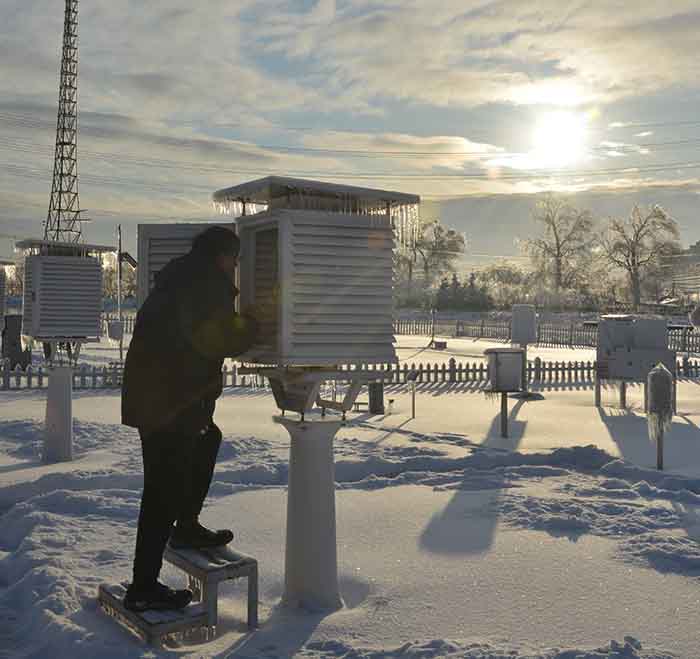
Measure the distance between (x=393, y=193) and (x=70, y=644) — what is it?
3.33 metres

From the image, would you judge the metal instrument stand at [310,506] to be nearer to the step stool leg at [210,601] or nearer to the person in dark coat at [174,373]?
the person in dark coat at [174,373]

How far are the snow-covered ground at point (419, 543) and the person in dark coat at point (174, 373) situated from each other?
1.89 ft

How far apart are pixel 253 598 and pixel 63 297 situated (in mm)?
7686

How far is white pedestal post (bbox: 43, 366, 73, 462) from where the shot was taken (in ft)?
34.1

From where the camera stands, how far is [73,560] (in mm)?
6227

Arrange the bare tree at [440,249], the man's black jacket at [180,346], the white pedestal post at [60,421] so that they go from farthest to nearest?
the bare tree at [440,249] → the white pedestal post at [60,421] → the man's black jacket at [180,346]

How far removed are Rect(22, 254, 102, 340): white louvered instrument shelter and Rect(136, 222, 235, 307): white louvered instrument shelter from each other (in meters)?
5.37

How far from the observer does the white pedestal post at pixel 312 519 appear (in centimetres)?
515

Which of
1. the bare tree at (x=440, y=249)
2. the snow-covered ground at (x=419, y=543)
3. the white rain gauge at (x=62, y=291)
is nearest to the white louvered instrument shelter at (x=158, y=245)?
the snow-covered ground at (x=419, y=543)

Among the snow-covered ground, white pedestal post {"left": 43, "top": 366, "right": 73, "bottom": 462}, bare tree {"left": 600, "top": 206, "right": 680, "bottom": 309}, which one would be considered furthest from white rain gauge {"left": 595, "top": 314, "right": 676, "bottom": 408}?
bare tree {"left": 600, "top": 206, "right": 680, "bottom": 309}

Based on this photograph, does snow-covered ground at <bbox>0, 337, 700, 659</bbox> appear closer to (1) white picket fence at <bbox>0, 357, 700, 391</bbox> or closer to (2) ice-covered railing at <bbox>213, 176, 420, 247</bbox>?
(2) ice-covered railing at <bbox>213, 176, 420, 247</bbox>

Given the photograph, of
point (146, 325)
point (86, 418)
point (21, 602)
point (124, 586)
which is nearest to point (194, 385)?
point (146, 325)

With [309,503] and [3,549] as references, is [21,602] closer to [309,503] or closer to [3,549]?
[3,549]

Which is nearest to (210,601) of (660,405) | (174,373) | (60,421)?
(174,373)
